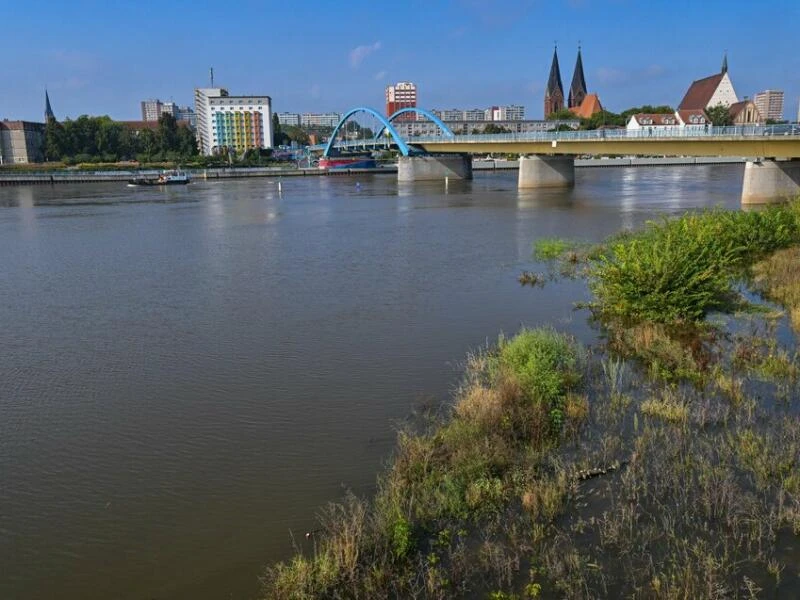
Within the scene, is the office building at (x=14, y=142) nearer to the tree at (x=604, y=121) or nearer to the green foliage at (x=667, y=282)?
the tree at (x=604, y=121)

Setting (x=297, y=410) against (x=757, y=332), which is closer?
(x=297, y=410)

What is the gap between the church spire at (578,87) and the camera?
168m

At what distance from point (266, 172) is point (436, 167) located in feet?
89.2

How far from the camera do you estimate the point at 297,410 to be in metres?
9.73

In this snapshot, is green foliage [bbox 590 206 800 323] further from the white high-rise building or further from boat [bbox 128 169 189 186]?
the white high-rise building

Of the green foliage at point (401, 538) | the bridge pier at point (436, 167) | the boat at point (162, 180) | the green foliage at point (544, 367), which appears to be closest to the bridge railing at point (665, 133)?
the bridge pier at point (436, 167)

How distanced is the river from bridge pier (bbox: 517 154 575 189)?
30.6 meters

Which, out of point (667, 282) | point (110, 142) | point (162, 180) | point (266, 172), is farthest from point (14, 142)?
point (667, 282)

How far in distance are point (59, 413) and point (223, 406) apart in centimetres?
232

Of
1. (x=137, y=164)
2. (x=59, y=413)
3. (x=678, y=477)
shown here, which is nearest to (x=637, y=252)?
(x=678, y=477)

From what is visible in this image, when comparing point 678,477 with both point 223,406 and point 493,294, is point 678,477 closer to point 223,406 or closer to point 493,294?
point 223,406

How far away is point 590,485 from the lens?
23.1 ft

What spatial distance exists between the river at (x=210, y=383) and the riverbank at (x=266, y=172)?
64.3 m

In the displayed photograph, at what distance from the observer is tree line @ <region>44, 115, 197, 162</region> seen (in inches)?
4505
